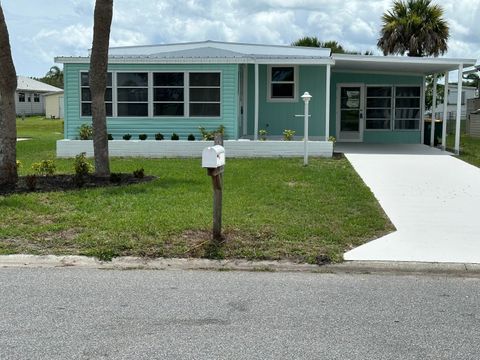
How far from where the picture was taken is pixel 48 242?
727 centimetres

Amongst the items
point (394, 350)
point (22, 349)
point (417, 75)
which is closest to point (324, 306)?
point (394, 350)

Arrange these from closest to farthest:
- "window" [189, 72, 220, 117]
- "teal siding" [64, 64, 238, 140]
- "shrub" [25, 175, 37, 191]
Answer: "shrub" [25, 175, 37, 191], "teal siding" [64, 64, 238, 140], "window" [189, 72, 220, 117]

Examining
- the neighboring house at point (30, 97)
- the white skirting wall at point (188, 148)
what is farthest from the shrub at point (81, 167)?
the neighboring house at point (30, 97)

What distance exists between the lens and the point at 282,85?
1989cm

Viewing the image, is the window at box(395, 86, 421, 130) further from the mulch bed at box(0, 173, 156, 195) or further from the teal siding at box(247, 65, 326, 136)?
the mulch bed at box(0, 173, 156, 195)

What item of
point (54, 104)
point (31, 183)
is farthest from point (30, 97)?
point (31, 183)

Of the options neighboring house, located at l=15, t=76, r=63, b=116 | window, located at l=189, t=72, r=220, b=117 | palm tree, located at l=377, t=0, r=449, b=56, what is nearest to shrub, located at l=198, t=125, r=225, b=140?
window, located at l=189, t=72, r=220, b=117

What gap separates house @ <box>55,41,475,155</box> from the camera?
59.3 feet

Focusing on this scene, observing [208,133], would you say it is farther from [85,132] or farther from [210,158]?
[210,158]

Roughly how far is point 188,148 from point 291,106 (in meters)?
4.25

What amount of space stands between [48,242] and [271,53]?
15.1 m

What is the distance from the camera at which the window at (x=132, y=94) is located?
18.3 m

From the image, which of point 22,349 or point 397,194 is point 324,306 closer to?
point 22,349

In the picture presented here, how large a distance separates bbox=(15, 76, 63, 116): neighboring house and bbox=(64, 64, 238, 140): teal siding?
45.1 metres
